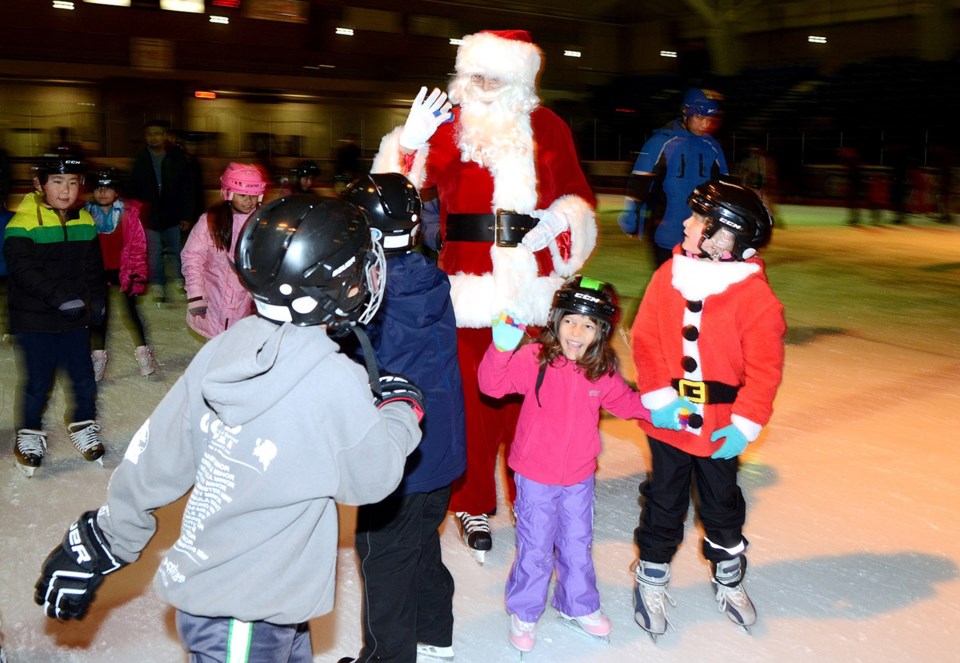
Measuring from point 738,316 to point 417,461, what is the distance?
1.07 metres

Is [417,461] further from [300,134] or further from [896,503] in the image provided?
[300,134]

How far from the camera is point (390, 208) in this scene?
2443 mm

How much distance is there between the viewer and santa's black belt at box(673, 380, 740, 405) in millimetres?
2879

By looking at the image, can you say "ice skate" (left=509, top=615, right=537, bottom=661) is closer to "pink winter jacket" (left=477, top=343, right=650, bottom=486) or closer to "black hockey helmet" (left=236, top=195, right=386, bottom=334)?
"pink winter jacket" (left=477, top=343, right=650, bottom=486)

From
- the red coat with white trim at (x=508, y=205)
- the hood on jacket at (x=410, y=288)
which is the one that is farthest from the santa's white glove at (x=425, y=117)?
the hood on jacket at (x=410, y=288)

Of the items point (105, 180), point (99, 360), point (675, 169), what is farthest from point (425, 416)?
point (105, 180)

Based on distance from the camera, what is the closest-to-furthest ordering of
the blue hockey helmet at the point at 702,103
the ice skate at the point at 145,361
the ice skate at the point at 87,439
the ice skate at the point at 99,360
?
the ice skate at the point at 87,439
the blue hockey helmet at the point at 702,103
the ice skate at the point at 99,360
the ice skate at the point at 145,361

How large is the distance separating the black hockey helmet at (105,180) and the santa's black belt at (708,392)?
15.0ft

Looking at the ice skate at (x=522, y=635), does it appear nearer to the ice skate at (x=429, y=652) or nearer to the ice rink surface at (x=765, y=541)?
the ice rink surface at (x=765, y=541)

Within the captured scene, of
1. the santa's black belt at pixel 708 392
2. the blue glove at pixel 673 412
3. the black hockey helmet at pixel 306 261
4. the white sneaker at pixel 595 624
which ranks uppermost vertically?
the black hockey helmet at pixel 306 261

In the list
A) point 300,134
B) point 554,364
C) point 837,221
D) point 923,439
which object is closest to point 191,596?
point 554,364

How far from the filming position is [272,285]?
5.83 feet

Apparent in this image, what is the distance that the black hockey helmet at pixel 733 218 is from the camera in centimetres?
277

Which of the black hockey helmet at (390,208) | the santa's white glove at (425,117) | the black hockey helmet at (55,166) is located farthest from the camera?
the black hockey helmet at (55,166)
